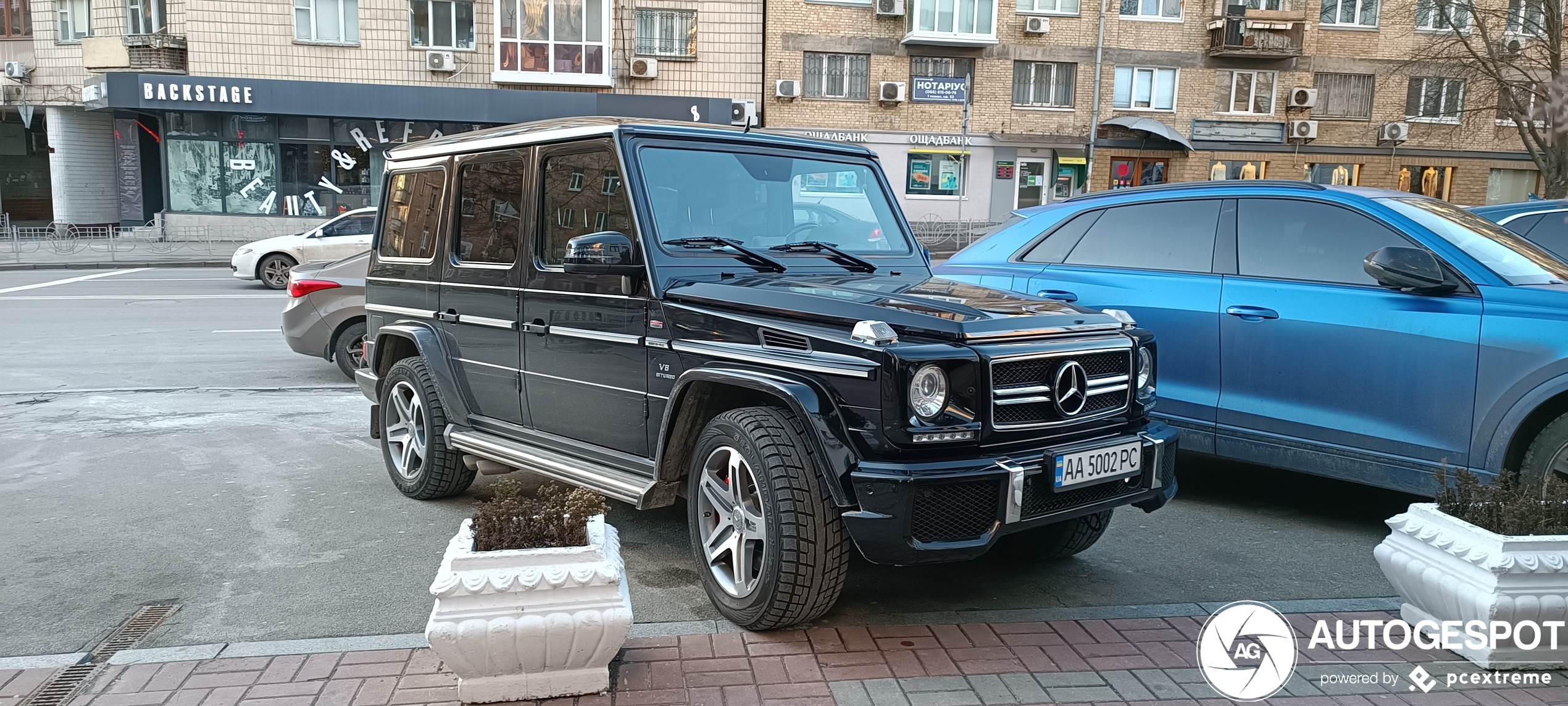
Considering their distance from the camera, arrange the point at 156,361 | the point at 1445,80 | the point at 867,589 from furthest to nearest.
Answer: the point at 1445,80 < the point at 156,361 < the point at 867,589

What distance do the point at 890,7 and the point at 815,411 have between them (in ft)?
103

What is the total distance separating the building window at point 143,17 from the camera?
3111 cm

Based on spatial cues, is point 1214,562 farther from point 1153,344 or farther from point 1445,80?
point 1445,80

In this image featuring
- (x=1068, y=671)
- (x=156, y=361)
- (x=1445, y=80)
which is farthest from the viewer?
(x=1445, y=80)

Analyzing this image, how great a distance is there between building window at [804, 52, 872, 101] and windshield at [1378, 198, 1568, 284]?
93.6 ft

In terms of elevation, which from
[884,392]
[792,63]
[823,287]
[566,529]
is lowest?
[566,529]

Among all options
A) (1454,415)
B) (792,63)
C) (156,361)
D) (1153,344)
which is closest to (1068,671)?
(1153,344)

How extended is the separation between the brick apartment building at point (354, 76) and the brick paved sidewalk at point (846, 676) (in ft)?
90.7

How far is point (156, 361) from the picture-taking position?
1075 centimetres

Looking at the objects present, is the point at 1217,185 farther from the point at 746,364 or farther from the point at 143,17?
the point at 143,17

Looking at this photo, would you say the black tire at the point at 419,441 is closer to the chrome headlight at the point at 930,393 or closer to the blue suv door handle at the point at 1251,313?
the chrome headlight at the point at 930,393

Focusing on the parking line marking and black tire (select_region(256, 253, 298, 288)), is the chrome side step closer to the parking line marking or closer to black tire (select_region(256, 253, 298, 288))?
black tire (select_region(256, 253, 298, 288))

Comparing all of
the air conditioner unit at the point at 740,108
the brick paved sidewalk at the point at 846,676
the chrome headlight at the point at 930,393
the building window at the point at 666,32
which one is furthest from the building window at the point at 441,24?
the chrome headlight at the point at 930,393

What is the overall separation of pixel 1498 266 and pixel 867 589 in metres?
3.31
